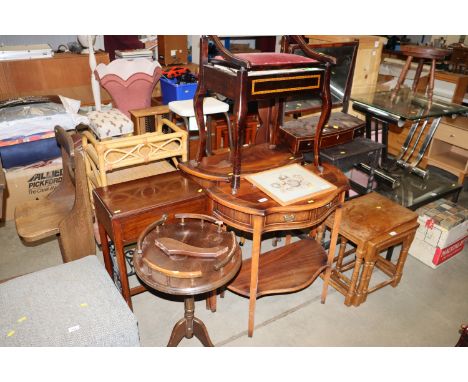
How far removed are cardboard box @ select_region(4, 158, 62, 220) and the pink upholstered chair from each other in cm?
95

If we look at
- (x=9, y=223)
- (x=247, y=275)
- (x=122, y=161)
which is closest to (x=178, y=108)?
(x=122, y=161)

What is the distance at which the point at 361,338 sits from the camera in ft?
8.70

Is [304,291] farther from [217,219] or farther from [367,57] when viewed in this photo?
[367,57]

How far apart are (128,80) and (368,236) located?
298 centimetres

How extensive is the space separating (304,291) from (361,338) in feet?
1.83

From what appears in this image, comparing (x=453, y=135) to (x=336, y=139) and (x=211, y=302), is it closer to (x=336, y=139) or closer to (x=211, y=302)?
(x=336, y=139)

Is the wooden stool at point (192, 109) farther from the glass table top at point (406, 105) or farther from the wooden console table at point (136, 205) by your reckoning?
the glass table top at point (406, 105)

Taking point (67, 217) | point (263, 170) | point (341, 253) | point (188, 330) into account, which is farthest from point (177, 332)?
point (341, 253)

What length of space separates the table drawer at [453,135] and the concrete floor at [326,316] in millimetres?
1927

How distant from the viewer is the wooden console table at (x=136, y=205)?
2.28 metres

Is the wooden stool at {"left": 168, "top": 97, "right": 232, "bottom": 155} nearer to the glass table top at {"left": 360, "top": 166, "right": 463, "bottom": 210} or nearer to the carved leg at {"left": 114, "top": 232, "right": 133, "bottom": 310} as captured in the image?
the carved leg at {"left": 114, "top": 232, "right": 133, "bottom": 310}

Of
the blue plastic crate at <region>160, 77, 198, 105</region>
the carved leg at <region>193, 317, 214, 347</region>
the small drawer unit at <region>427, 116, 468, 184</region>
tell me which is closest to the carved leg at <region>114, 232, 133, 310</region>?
the carved leg at <region>193, 317, 214, 347</region>

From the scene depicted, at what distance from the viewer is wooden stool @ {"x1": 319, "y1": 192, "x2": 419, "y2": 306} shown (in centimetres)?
273

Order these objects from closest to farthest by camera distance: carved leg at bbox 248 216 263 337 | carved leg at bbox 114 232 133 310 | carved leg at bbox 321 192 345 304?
carved leg at bbox 248 216 263 337 < carved leg at bbox 114 232 133 310 < carved leg at bbox 321 192 345 304
